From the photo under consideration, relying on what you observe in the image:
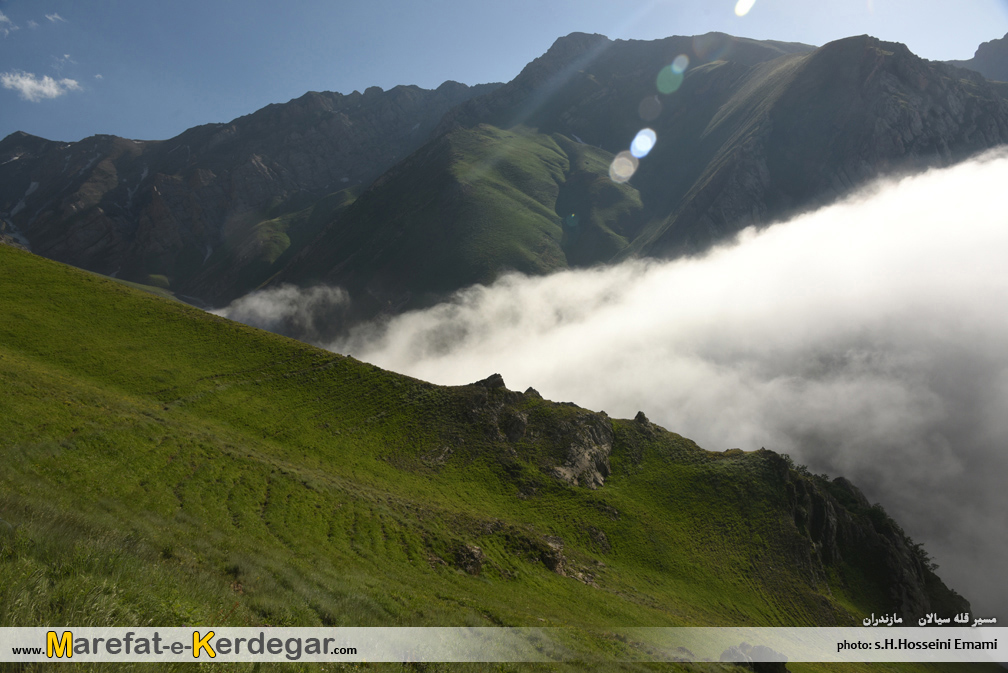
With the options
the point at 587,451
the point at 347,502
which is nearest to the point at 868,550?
the point at 587,451

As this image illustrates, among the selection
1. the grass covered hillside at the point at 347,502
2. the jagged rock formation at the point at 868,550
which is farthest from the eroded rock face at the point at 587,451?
the jagged rock formation at the point at 868,550

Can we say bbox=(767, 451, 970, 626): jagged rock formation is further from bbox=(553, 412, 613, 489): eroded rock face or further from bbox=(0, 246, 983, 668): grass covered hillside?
bbox=(553, 412, 613, 489): eroded rock face

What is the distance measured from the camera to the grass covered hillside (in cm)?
1304

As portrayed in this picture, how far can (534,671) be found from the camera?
1628cm

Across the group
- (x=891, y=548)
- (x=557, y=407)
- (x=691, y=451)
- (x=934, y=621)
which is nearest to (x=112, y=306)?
(x=557, y=407)

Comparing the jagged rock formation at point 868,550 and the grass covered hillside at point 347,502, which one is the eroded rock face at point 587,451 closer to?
the grass covered hillside at point 347,502

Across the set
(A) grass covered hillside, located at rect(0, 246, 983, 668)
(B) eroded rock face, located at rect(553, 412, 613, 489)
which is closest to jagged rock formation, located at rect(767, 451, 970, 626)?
(A) grass covered hillside, located at rect(0, 246, 983, 668)

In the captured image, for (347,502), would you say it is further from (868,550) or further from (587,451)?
(868,550)

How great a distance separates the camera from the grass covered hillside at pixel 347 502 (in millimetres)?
13039

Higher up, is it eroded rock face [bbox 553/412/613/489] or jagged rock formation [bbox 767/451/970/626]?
eroded rock face [bbox 553/412/613/489]

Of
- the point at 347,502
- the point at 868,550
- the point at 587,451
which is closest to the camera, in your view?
the point at 347,502

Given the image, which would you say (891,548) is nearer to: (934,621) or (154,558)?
(934,621)

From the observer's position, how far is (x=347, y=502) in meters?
40.1

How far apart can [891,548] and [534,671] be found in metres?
94.9
